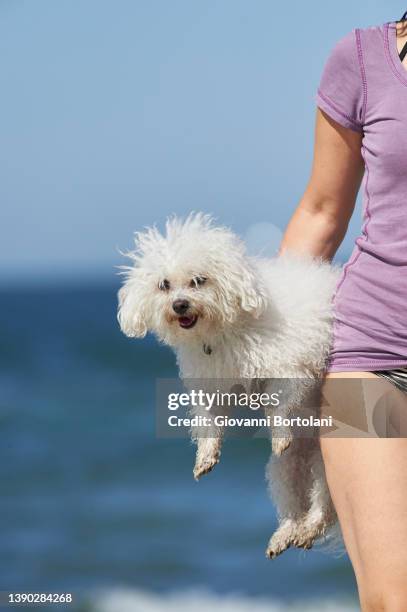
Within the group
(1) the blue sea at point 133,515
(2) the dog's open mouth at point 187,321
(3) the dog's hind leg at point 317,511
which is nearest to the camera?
(2) the dog's open mouth at point 187,321

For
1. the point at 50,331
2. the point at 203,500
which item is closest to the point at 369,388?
the point at 203,500

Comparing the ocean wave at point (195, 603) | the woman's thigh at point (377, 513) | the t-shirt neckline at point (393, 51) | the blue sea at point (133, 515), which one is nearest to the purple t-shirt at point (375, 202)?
the t-shirt neckline at point (393, 51)

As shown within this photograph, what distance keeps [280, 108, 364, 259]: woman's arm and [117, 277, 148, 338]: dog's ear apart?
0.53 meters

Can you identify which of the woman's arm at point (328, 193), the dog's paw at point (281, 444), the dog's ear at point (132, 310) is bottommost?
the dog's paw at point (281, 444)

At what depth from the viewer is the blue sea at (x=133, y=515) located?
1236 centimetres

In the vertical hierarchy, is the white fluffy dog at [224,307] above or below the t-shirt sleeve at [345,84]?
below

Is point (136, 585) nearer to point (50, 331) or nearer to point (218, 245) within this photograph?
point (218, 245)

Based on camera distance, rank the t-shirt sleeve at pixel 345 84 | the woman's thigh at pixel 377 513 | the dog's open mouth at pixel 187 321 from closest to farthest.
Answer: the woman's thigh at pixel 377 513 < the t-shirt sleeve at pixel 345 84 < the dog's open mouth at pixel 187 321

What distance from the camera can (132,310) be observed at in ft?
12.0

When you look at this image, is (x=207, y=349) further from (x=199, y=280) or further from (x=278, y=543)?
(x=278, y=543)

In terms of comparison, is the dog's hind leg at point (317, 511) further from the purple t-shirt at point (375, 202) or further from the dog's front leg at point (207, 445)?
the purple t-shirt at point (375, 202)

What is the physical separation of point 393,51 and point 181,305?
0.99 metres

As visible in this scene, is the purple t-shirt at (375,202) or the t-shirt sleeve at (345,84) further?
the t-shirt sleeve at (345,84)

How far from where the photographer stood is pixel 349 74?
3.33 meters
